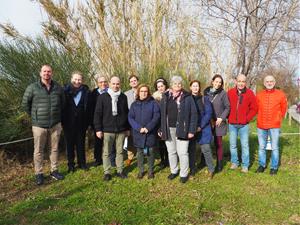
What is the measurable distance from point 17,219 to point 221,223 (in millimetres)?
2564

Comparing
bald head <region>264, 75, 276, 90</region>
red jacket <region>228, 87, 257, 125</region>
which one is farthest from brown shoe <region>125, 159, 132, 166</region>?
bald head <region>264, 75, 276, 90</region>

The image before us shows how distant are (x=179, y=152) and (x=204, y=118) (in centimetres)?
73

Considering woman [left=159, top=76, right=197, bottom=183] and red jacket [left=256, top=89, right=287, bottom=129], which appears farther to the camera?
red jacket [left=256, top=89, right=287, bottom=129]

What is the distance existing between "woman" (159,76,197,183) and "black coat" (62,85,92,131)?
143 cm

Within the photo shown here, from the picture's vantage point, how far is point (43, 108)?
→ 16.9ft

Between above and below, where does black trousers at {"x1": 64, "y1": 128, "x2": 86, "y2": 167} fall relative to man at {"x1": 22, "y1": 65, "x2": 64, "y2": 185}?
below

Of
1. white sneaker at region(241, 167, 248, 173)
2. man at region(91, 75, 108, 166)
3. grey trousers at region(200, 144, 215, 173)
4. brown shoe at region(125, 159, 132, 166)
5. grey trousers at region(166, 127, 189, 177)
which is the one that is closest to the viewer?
grey trousers at region(166, 127, 189, 177)

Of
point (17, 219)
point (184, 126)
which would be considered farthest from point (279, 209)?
point (17, 219)

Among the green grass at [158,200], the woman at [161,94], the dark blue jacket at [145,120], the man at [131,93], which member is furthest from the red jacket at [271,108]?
the man at [131,93]

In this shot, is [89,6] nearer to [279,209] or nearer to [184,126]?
[184,126]

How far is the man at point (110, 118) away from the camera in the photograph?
17.6ft

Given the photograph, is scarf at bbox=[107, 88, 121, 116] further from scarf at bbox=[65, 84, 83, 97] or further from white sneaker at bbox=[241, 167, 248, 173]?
white sneaker at bbox=[241, 167, 248, 173]

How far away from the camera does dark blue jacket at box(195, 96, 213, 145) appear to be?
5.46m

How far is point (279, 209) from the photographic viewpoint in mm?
4332
